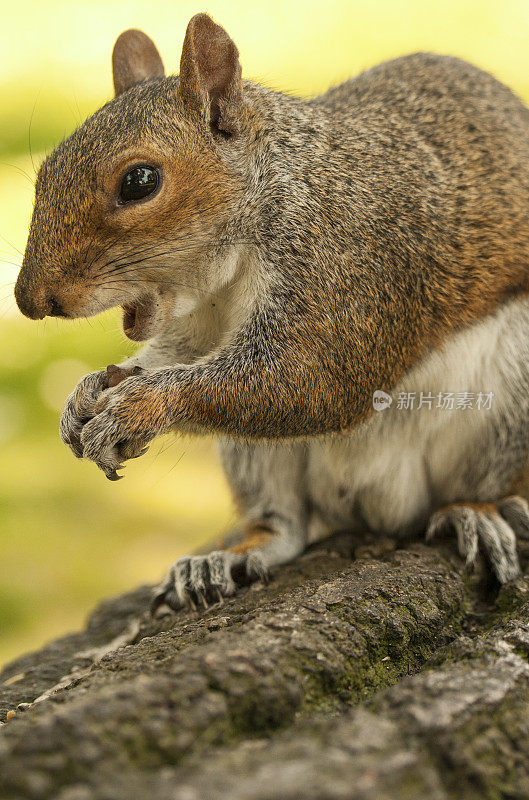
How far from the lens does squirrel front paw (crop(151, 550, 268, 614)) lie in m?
2.37

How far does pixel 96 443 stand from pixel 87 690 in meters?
→ 0.71

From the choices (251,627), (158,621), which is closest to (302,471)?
(158,621)

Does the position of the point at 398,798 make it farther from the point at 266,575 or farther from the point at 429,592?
the point at 266,575

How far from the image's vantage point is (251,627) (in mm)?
1666

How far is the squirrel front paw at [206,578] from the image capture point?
93.1 inches

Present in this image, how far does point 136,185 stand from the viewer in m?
2.01

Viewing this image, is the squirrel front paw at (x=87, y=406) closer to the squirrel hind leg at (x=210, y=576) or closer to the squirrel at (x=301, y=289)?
the squirrel at (x=301, y=289)

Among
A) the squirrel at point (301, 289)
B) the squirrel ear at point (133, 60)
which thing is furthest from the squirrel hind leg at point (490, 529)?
the squirrel ear at point (133, 60)

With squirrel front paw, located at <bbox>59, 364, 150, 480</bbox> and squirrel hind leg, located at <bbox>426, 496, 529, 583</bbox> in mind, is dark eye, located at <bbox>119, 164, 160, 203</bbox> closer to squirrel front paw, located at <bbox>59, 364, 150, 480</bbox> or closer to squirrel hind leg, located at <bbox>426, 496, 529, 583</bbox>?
squirrel front paw, located at <bbox>59, 364, 150, 480</bbox>

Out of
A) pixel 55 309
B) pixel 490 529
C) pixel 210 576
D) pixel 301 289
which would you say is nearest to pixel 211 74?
pixel 301 289

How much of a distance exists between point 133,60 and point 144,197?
2.96 ft

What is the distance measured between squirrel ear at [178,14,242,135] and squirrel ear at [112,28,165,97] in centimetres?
49

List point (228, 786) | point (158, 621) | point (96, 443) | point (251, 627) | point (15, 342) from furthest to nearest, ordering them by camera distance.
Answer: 1. point (15, 342)
2. point (158, 621)
3. point (96, 443)
4. point (251, 627)
5. point (228, 786)

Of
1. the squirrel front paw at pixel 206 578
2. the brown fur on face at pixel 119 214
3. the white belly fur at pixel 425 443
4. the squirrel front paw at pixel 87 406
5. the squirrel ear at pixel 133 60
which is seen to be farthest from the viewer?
the squirrel ear at pixel 133 60
